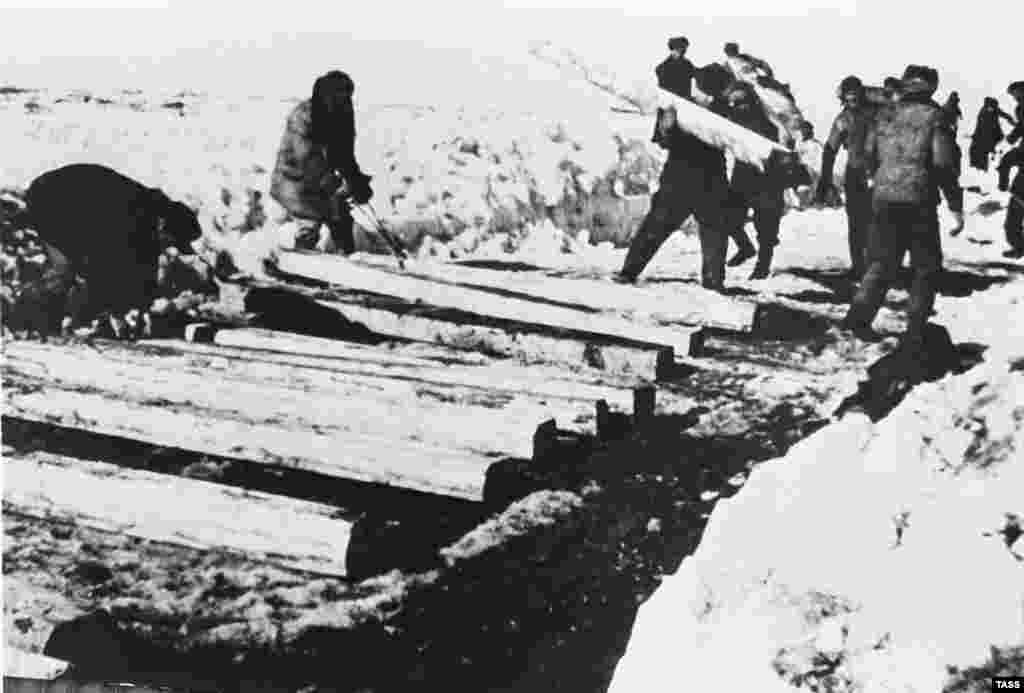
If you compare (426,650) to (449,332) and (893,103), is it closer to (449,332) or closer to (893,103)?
(449,332)

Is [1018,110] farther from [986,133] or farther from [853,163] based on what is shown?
[853,163]

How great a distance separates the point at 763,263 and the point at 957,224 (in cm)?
119

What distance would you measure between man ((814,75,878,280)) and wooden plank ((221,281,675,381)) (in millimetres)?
719

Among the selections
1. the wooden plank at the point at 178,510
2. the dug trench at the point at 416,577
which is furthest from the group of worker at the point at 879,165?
the wooden plank at the point at 178,510

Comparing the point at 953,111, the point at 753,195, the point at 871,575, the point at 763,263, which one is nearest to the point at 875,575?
the point at 871,575

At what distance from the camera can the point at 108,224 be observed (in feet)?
15.8

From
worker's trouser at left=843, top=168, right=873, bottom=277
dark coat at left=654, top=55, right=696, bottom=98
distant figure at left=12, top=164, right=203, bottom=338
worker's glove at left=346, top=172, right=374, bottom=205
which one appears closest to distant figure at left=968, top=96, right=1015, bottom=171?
worker's trouser at left=843, top=168, right=873, bottom=277

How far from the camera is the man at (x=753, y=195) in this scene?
13.3 feet

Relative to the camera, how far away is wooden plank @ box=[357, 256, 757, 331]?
4.58m

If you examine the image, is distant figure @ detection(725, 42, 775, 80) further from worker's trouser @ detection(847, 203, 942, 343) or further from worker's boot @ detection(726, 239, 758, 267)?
worker's boot @ detection(726, 239, 758, 267)

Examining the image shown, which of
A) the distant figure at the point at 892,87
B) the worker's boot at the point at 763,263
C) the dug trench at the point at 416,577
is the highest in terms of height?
the distant figure at the point at 892,87

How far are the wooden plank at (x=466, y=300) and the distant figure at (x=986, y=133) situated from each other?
4.02 ft

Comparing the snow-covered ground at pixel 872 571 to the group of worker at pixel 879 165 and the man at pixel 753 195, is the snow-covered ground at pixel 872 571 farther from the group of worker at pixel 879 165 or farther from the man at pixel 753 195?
the man at pixel 753 195

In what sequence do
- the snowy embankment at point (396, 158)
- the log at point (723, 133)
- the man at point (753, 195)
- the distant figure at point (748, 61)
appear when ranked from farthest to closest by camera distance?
the snowy embankment at point (396, 158) < the log at point (723, 133) < the man at point (753, 195) < the distant figure at point (748, 61)
